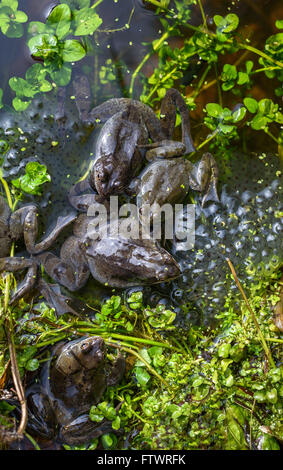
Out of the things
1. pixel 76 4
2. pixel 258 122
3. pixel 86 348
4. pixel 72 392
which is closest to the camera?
pixel 86 348

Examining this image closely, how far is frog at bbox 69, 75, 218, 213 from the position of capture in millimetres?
3477

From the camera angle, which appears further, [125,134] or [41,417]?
[125,134]

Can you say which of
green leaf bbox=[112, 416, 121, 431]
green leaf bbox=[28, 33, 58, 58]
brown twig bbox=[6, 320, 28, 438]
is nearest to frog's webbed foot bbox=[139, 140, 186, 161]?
green leaf bbox=[28, 33, 58, 58]

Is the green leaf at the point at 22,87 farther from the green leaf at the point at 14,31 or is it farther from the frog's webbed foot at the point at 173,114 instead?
the frog's webbed foot at the point at 173,114

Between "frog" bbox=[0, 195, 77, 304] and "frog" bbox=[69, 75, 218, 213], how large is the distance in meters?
0.41

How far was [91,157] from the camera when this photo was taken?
372 cm

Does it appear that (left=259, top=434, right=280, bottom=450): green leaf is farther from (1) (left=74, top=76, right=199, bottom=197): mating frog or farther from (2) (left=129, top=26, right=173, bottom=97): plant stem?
(2) (left=129, top=26, right=173, bottom=97): plant stem

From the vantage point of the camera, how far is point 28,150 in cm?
373

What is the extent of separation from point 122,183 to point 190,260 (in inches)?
38.3

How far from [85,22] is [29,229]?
199 cm

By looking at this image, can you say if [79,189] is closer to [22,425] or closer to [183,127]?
[183,127]

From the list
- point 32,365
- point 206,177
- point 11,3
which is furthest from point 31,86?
point 32,365

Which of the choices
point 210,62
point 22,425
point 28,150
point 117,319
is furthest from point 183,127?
point 22,425

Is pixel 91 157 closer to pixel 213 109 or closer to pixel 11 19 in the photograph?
pixel 213 109
